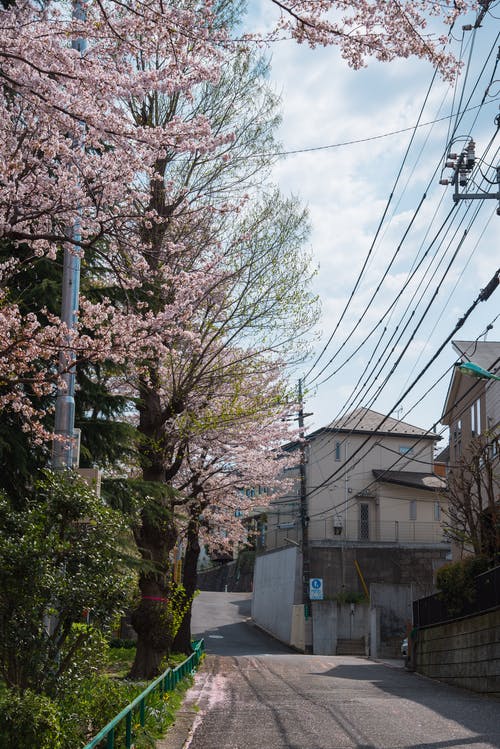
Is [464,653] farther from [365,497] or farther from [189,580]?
[365,497]

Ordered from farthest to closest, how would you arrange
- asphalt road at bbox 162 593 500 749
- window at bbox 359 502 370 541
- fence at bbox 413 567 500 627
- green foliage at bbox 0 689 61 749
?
window at bbox 359 502 370 541 → fence at bbox 413 567 500 627 → asphalt road at bbox 162 593 500 749 → green foliage at bbox 0 689 61 749

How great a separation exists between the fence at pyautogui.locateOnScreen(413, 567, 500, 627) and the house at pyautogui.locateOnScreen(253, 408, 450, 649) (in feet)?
45.5

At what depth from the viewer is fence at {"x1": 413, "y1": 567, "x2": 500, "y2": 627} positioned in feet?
54.4

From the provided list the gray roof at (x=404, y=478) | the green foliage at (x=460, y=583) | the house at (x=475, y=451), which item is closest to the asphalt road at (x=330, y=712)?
the green foliage at (x=460, y=583)

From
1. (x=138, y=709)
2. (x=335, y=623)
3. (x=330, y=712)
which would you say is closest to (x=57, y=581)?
(x=138, y=709)

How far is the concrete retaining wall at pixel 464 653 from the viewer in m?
15.6

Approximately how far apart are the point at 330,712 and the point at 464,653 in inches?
282

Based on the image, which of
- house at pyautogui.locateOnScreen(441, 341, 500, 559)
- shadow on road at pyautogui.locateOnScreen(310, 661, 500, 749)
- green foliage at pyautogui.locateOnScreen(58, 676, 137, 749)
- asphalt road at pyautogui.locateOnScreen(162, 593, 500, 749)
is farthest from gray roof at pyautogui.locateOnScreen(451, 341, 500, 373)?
green foliage at pyautogui.locateOnScreen(58, 676, 137, 749)

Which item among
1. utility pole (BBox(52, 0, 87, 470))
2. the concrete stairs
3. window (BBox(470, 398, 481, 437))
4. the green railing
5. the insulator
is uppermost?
the insulator

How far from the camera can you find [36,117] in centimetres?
1002

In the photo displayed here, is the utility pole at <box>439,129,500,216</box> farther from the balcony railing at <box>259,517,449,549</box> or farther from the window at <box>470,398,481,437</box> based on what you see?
the balcony railing at <box>259,517,449,549</box>

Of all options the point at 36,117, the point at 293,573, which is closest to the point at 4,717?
the point at 36,117

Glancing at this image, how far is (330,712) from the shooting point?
39.0 feet

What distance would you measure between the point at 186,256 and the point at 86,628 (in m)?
10.5
